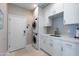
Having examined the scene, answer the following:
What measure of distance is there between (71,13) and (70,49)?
0.84 meters

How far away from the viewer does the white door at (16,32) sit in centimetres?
233

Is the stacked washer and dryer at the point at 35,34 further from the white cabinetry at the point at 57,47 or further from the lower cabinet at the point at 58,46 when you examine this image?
the white cabinetry at the point at 57,47

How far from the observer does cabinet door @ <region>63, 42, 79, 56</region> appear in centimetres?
133

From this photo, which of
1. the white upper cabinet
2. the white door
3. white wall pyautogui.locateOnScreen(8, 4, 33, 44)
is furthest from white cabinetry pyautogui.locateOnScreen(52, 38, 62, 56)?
the white door

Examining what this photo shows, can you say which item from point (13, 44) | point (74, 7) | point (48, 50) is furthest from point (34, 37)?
point (74, 7)

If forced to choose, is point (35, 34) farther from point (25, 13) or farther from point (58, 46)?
point (58, 46)

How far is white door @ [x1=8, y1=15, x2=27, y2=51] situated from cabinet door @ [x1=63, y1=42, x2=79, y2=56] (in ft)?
4.86

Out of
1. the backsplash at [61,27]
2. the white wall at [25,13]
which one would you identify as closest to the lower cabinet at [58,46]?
the backsplash at [61,27]

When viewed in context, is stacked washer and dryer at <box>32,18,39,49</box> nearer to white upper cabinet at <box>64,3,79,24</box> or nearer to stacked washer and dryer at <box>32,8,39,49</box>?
stacked washer and dryer at <box>32,8,39,49</box>

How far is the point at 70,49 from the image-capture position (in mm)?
1431

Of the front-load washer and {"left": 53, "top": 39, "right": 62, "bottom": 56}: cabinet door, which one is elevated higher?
the front-load washer

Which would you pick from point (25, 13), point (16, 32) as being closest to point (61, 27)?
point (25, 13)

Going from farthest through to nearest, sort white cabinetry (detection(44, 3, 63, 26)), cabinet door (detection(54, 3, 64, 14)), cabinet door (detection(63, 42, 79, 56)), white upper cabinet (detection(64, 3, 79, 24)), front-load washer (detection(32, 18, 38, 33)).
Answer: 1. front-load washer (detection(32, 18, 38, 33))
2. white cabinetry (detection(44, 3, 63, 26))
3. cabinet door (detection(54, 3, 64, 14))
4. white upper cabinet (detection(64, 3, 79, 24))
5. cabinet door (detection(63, 42, 79, 56))

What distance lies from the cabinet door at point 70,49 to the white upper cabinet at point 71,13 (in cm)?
55
